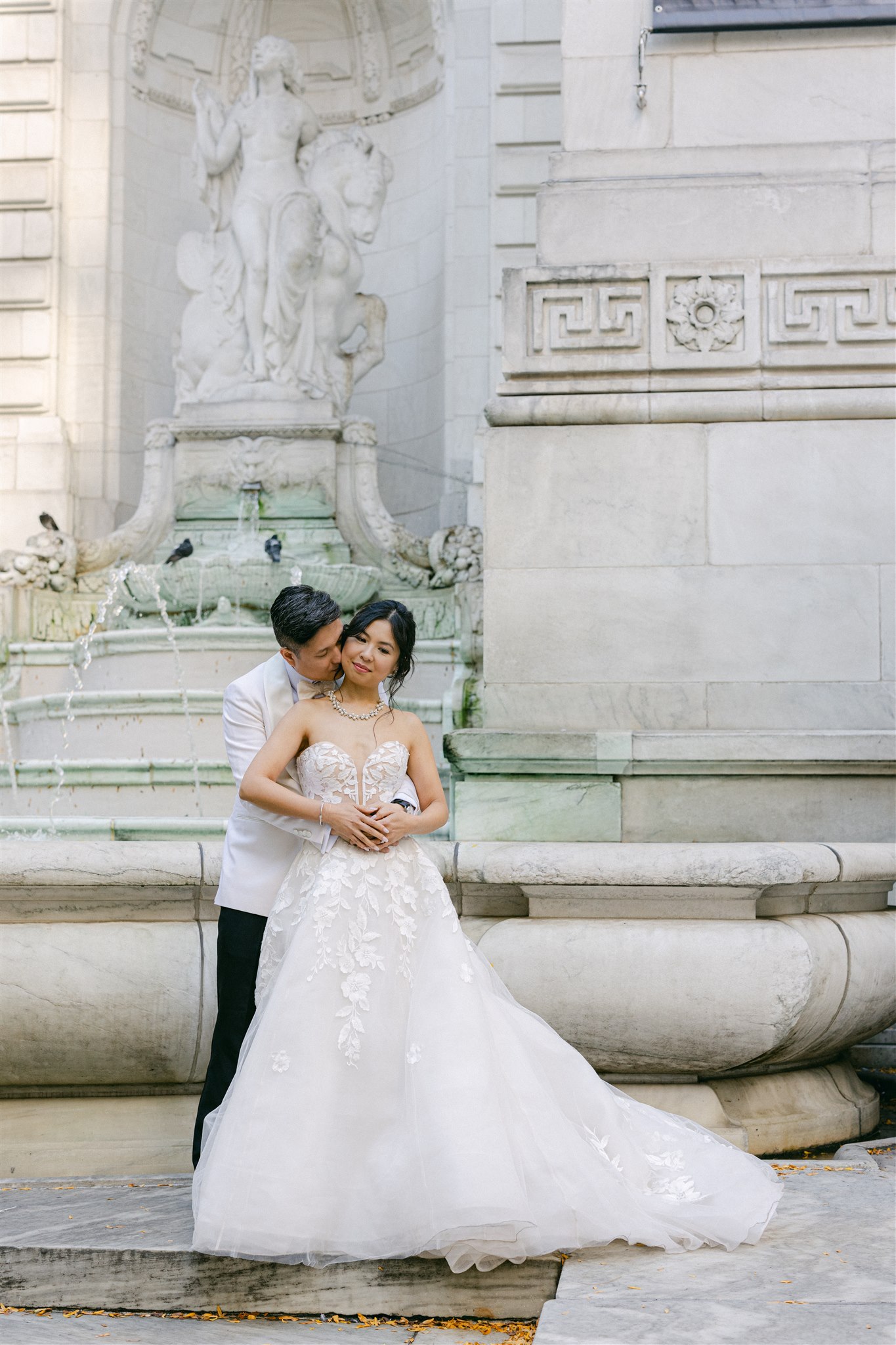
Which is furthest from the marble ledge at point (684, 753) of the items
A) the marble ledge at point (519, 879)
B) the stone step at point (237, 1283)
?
the stone step at point (237, 1283)

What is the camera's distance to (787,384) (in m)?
5.58

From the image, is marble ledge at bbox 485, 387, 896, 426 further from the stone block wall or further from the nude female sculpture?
the nude female sculpture

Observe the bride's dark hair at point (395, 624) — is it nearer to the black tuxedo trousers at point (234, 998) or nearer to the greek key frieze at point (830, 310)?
the black tuxedo trousers at point (234, 998)

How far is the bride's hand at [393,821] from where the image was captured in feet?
12.1

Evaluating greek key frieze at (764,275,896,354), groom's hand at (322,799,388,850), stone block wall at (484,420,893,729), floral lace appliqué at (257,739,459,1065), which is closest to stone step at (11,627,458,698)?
stone block wall at (484,420,893,729)

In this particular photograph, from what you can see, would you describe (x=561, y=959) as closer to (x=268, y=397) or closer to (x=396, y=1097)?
(x=396, y=1097)

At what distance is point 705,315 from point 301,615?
2578 millimetres

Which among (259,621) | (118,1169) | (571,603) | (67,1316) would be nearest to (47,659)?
(259,621)

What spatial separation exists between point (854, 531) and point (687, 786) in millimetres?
1220

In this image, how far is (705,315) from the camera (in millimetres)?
5617

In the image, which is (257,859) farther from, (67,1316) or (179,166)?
(179,166)

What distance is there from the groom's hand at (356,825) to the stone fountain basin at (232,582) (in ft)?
23.7

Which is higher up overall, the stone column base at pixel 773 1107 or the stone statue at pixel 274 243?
the stone statue at pixel 274 243

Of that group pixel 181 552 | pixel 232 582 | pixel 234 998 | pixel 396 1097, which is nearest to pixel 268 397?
pixel 181 552
